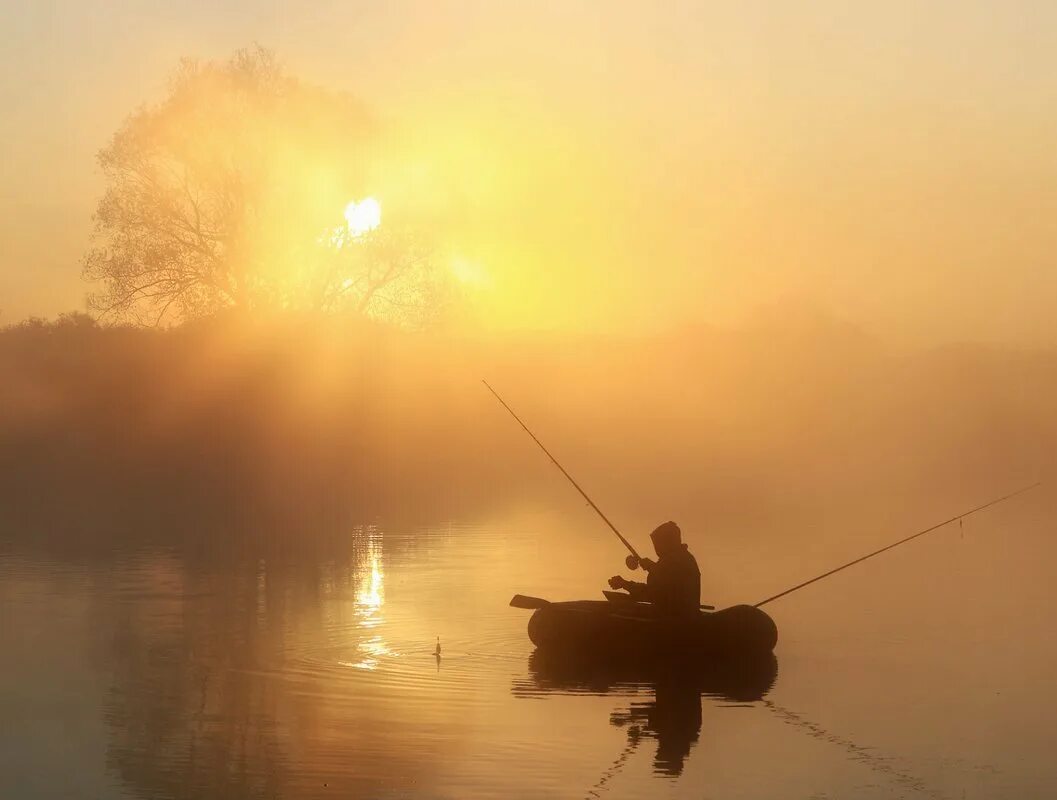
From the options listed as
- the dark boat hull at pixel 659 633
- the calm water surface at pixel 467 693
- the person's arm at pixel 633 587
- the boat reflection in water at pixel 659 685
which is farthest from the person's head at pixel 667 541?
the calm water surface at pixel 467 693

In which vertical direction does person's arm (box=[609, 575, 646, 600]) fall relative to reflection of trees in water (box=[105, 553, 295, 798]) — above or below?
above

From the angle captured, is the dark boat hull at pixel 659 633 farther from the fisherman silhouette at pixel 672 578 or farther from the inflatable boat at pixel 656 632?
the fisherman silhouette at pixel 672 578

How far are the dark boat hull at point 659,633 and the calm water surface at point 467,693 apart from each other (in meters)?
0.39

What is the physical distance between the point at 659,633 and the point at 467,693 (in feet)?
8.40

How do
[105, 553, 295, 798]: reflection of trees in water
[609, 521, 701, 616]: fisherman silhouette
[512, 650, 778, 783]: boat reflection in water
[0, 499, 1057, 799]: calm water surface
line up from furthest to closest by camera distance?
[609, 521, 701, 616]: fisherman silhouette
[512, 650, 778, 783]: boat reflection in water
[0, 499, 1057, 799]: calm water surface
[105, 553, 295, 798]: reflection of trees in water

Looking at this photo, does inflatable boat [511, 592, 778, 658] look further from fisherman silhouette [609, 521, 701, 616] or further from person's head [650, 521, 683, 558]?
person's head [650, 521, 683, 558]

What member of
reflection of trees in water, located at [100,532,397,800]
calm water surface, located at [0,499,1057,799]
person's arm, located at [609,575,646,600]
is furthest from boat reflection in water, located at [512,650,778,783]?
reflection of trees in water, located at [100,532,397,800]

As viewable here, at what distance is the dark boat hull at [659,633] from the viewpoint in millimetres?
16547

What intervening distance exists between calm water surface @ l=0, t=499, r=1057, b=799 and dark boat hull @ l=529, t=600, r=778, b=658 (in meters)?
0.39

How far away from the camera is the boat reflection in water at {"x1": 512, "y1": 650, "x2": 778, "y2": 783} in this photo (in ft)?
44.8

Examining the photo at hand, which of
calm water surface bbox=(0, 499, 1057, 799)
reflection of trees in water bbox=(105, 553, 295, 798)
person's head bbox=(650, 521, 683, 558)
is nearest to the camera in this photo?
reflection of trees in water bbox=(105, 553, 295, 798)

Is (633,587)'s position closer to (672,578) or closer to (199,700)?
(672,578)

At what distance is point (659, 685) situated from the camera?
15.9 metres

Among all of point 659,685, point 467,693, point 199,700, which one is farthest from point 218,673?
point 659,685
